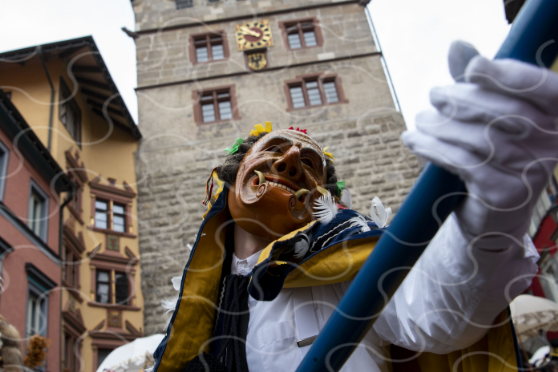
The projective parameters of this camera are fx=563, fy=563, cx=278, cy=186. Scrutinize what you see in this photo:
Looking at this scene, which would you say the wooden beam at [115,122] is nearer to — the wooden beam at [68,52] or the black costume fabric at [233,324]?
the wooden beam at [68,52]

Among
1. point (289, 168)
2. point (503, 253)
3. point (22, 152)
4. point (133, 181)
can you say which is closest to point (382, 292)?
point (503, 253)

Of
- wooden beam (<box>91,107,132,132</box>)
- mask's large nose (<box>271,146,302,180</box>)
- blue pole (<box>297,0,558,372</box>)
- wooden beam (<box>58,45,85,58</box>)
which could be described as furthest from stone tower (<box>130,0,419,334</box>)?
blue pole (<box>297,0,558,372</box>)

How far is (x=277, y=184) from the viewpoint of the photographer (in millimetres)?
2055

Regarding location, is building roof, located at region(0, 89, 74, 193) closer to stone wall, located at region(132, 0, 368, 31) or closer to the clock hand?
stone wall, located at region(132, 0, 368, 31)

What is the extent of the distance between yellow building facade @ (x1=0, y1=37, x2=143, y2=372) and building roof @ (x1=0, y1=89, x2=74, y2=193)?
548 mm

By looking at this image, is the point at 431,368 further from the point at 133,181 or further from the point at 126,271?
the point at 133,181

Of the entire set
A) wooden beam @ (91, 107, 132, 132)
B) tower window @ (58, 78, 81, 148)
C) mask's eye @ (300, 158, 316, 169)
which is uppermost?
wooden beam @ (91, 107, 132, 132)

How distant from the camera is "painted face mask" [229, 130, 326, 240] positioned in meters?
2.02

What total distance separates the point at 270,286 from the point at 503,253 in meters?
0.88

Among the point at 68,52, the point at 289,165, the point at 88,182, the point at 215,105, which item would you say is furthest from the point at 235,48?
the point at 289,165

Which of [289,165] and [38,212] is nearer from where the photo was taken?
[289,165]

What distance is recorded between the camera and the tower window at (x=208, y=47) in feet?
49.7

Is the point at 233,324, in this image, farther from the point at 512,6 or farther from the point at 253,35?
the point at 253,35

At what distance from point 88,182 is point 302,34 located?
22.3 feet
